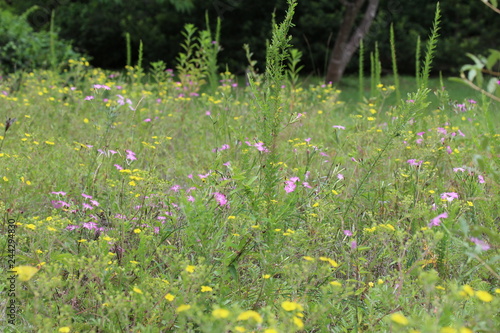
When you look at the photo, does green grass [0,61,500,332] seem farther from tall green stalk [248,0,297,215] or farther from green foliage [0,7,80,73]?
green foliage [0,7,80,73]

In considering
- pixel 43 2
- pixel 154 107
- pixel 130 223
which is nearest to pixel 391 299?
pixel 130 223

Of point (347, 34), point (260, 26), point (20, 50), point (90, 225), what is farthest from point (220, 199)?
point (260, 26)

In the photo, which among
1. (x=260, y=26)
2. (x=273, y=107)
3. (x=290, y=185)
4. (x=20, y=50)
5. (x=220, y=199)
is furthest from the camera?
(x=260, y=26)

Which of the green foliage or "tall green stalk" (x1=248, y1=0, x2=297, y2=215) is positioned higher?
"tall green stalk" (x1=248, y1=0, x2=297, y2=215)

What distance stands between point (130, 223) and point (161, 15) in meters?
11.7

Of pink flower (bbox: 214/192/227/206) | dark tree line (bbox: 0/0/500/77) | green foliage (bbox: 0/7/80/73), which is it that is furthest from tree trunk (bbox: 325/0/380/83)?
pink flower (bbox: 214/192/227/206)

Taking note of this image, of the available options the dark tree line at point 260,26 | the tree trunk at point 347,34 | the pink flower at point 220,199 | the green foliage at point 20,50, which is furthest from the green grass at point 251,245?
the dark tree line at point 260,26

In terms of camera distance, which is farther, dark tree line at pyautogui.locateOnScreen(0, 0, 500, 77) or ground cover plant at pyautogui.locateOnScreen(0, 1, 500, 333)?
dark tree line at pyautogui.locateOnScreen(0, 0, 500, 77)

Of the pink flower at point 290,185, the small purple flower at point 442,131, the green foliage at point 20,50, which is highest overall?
the small purple flower at point 442,131

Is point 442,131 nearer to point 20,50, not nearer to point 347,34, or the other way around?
point 20,50

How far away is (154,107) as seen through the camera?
5.24m

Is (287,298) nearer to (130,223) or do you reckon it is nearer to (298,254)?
(298,254)

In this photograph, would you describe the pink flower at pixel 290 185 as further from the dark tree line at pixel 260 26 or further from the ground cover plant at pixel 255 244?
the dark tree line at pixel 260 26

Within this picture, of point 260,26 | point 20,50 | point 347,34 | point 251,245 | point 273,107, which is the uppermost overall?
point 273,107
